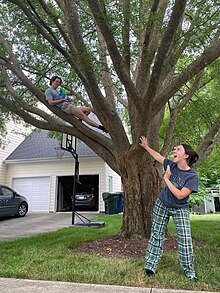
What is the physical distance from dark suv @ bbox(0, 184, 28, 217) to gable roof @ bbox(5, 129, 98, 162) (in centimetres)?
330

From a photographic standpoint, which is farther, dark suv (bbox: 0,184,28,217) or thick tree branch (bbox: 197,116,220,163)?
dark suv (bbox: 0,184,28,217)

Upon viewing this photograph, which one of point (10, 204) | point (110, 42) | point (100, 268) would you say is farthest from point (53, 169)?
point (110, 42)

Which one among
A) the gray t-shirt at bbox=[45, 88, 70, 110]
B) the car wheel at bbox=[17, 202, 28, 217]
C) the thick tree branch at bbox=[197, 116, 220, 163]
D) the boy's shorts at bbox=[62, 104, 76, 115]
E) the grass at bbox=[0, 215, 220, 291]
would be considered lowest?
the grass at bbox=[0, 215, 220, 291]

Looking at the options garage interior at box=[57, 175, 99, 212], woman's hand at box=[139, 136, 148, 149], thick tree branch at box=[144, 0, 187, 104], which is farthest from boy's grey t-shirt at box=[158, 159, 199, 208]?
garage interior at box=[57, 175, 99, 212]

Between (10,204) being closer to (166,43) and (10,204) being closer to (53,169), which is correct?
(53,169)

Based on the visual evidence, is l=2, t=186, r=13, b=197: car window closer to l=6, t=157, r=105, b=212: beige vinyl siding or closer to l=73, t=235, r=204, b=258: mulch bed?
l=6, t=157, r=105, b=212: beige vinyl siding

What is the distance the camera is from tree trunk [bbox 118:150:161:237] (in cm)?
459

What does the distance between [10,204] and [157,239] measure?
838 cm

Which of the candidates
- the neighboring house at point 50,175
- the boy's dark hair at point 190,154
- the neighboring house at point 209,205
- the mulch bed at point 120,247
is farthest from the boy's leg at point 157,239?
the neighboring house at point 209,205

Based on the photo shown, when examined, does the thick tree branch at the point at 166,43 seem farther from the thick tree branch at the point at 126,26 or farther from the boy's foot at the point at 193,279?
the boy's foot at the point at 193,279

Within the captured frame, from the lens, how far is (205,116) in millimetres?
6551

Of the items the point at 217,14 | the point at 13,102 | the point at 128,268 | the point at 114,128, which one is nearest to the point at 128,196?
the point at 114,128

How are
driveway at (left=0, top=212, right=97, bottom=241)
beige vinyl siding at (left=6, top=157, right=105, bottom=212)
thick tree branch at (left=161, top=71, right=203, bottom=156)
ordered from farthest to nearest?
beige vinyl siding at (left=6, top=157, right=105, bottom=212) → driveway at (left=0, top=212, right=97, bottom=241) → thick tree branch at (left=161, top=71, right=203, bottom=156)

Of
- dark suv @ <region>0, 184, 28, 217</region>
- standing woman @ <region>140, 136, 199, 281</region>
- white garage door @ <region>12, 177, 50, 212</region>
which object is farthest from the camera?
white garage door @ <region>12, 177, 50, 212</region>
